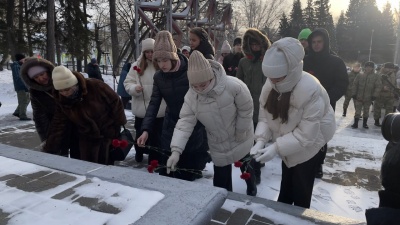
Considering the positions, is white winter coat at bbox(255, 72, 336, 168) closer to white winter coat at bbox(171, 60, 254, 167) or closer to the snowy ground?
white winter coat at bbox(171, 60, 254, 167)

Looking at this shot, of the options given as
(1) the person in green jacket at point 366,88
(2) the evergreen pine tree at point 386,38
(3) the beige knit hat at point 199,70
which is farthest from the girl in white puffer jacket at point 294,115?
(2) the evergreen pine tree at point 386,38

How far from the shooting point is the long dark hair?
88.3 inches

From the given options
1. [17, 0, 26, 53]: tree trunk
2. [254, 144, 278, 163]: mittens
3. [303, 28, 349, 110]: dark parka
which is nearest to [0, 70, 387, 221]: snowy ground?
[254, 144, 278, 163]: mittens

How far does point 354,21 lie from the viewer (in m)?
49.1

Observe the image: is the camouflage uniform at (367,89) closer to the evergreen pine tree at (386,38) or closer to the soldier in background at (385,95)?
the soldier in background at (385,95)

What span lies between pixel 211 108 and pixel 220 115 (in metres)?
0.10

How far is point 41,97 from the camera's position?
2.99 m

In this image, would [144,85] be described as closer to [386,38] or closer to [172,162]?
[172,162]

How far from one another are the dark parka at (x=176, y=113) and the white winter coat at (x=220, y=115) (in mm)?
215

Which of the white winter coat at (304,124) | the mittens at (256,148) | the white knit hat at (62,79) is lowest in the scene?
the mittens at (256,148)

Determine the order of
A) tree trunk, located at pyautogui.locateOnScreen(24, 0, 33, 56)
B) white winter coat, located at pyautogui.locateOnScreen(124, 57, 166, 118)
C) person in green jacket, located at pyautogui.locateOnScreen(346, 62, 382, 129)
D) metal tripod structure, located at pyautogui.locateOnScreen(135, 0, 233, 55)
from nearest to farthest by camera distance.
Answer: white winter coat, located at pyautogui.locateOnScreen(124, 57, 166, 118) → person in green jacket, located at pyautogui.locateOnScreen(346, 62, 382, 129) → metal tripod structure, located at pyautogui.locateOnScreen(135, 0, 233, 55) → tree trunk, located at pyautogui.locateOnScreen(24, 0, 33, 56)

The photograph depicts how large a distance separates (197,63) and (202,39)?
1.28 metres

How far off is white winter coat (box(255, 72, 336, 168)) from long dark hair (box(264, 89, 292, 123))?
29mm

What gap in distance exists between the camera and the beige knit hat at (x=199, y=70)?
93.3 inches
